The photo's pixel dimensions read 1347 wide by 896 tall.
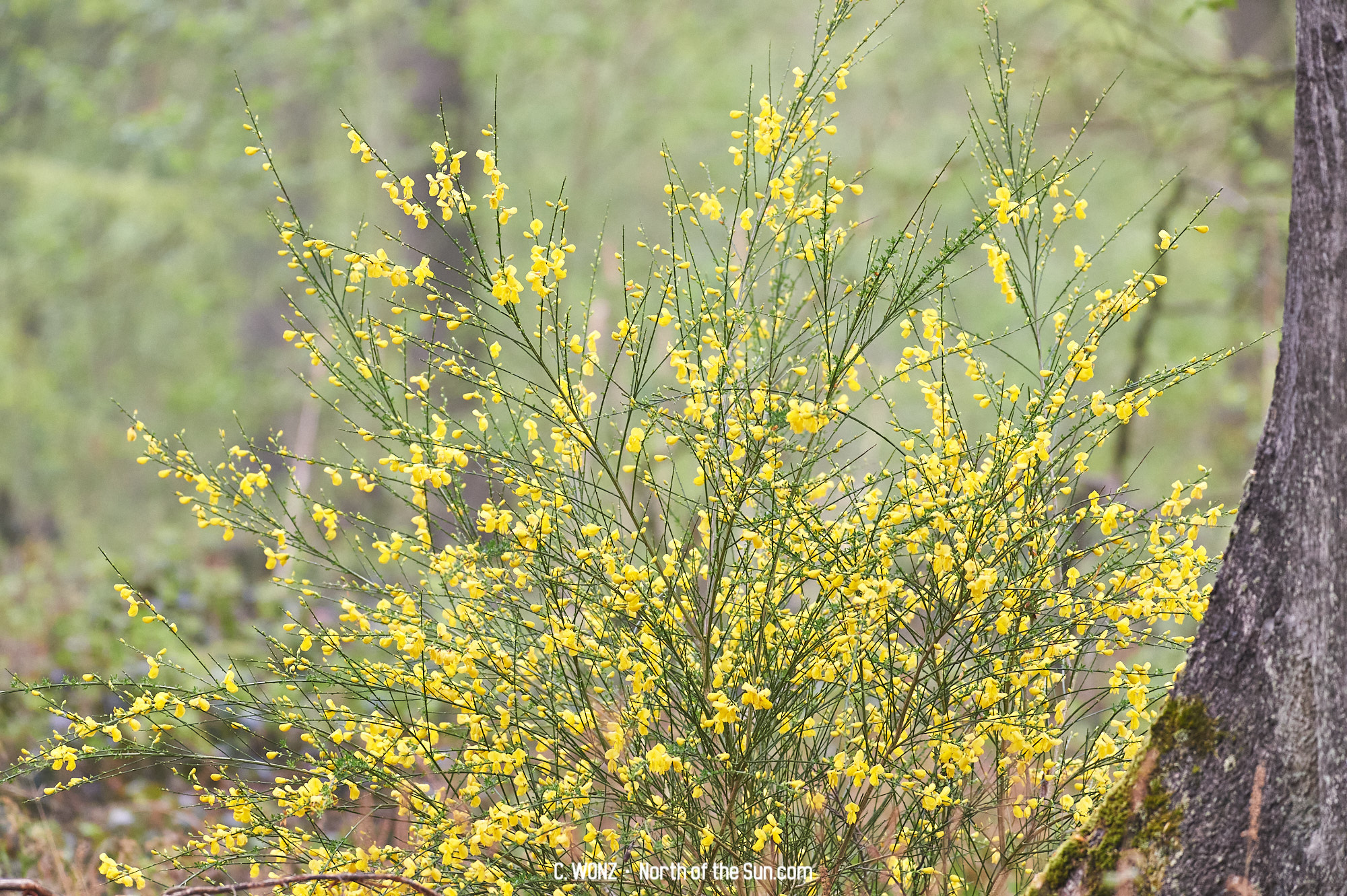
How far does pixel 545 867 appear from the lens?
229 cm

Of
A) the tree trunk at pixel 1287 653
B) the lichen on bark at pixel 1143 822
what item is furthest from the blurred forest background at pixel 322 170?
the lichen on bark at pixel 1143 822

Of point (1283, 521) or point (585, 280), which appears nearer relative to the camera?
point (1283, 521)

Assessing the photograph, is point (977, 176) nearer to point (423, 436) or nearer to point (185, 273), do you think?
point (423, 436)

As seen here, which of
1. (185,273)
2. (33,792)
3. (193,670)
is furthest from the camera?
(185,273)

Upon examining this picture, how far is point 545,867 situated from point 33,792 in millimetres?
3552

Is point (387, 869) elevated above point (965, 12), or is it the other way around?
point (965, 12)

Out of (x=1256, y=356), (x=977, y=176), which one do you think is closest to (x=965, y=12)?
(x=977, y=176)

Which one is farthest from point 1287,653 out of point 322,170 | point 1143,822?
point 322,170

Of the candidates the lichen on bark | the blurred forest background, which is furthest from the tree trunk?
the blurred forest background

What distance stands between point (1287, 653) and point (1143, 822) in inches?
15.7

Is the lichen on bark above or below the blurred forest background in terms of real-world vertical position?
below

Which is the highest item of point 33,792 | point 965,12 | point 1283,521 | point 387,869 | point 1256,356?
point 965,12

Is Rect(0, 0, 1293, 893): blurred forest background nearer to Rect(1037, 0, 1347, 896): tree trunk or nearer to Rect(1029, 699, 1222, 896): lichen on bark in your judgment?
Rect(1037, 0, 1347, 896): tree trunk

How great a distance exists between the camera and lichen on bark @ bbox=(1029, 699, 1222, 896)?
1.94 metres
